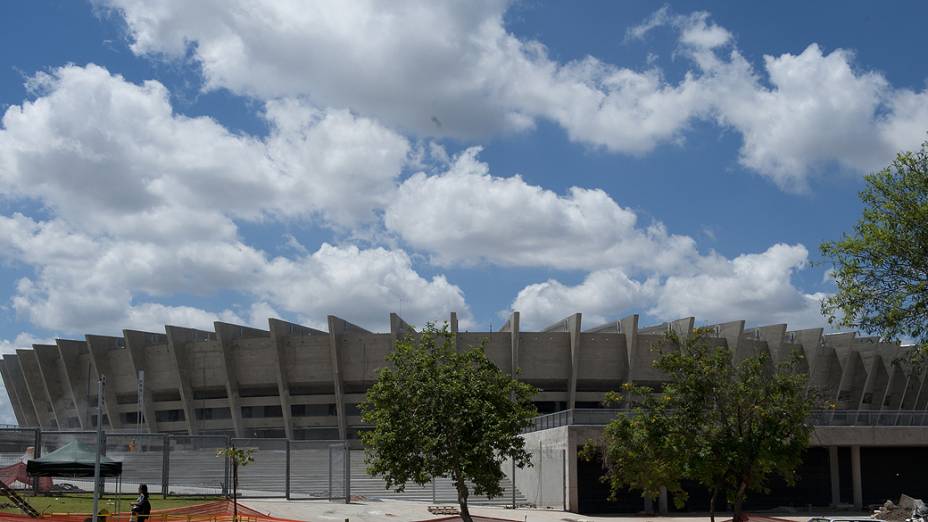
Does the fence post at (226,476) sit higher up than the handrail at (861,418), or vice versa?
the handrail at (861,418)

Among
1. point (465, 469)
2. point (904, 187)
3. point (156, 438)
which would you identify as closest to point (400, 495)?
→ point (156, 438)

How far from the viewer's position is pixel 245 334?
68.0 metres

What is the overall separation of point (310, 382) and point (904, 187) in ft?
172

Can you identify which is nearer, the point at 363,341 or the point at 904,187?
the point at 904,187

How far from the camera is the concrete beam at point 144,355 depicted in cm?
6825

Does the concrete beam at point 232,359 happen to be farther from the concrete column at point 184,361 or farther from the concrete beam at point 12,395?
the concrete beam at point 12,395

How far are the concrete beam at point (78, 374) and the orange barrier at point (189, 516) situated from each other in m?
47.8

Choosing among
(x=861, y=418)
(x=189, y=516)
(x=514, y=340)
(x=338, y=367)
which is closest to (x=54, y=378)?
(x=338, y=367)

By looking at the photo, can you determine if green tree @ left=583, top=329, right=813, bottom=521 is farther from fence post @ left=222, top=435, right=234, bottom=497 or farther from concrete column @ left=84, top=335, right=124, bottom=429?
concrete column @ left=84, top=335, right=124, bottom=429

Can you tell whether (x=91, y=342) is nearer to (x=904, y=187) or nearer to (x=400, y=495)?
(x=400, y=495)

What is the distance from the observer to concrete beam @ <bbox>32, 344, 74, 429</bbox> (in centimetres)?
7625

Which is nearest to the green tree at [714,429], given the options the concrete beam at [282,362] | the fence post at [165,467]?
the fence post at [165,467]

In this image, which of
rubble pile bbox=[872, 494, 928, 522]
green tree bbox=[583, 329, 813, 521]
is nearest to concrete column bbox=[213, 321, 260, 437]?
rubble pile bbox=[872, 494, 928, 522]

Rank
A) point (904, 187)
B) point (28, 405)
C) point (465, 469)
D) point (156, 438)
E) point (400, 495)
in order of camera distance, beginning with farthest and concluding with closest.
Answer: point (28, 405) < point (400, 495) < point (156, 438) < point (465, 469) < point (904, 187)
